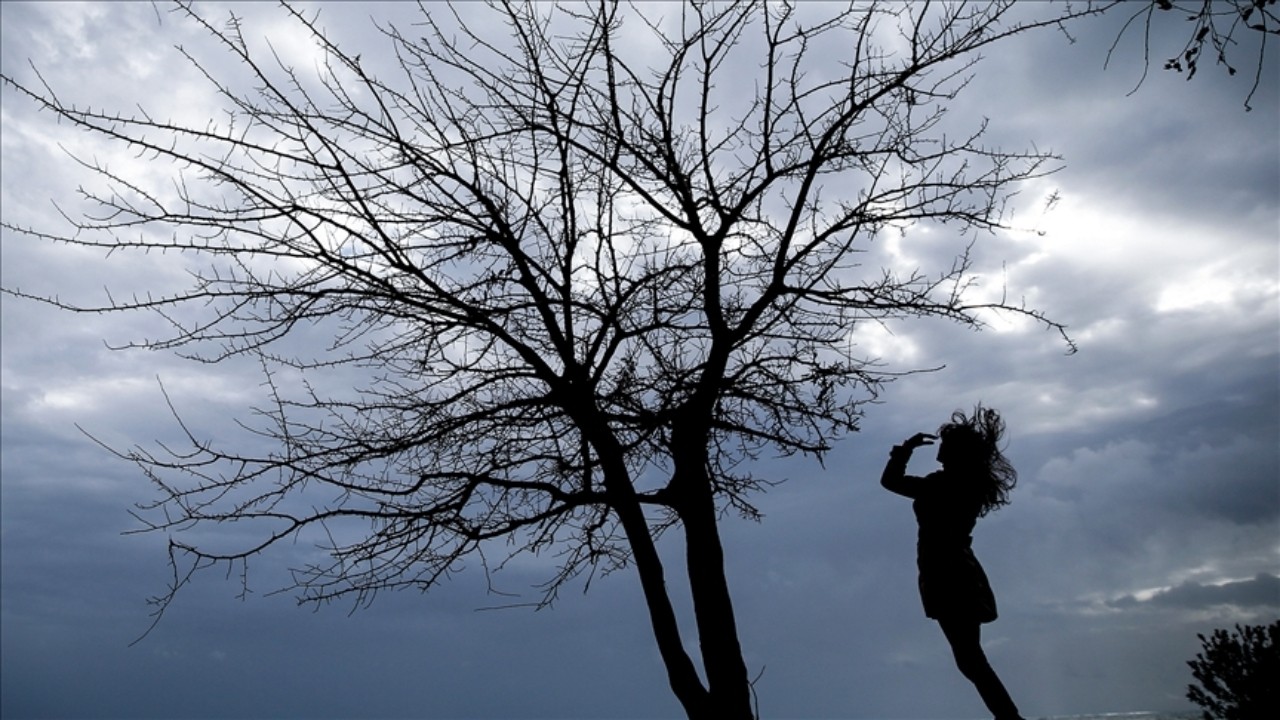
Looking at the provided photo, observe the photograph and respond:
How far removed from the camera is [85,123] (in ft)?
19.7

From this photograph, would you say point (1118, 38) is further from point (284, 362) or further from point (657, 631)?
point (284, 362)

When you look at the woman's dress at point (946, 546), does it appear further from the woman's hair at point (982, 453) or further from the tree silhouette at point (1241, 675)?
the tree silhouette at point (1241, 675)

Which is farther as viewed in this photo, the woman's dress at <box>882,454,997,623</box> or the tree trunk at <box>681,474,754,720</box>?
the tree trunk at <box>681,474,754,720</box>

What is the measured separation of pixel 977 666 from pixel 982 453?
134 centimetres

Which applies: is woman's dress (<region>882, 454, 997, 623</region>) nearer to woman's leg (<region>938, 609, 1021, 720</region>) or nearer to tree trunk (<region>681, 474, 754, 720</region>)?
woman's leg (<region>938, 609, 1021, 720</region>)

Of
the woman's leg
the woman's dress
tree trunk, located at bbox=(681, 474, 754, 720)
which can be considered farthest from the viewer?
tree trunk, located at bbox=(681, 474, 754, 720)

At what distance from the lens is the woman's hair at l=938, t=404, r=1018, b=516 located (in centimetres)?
622

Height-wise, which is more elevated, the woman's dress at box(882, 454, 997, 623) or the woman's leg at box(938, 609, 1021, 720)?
the woman's dress at box(882, 454, 997, 623)

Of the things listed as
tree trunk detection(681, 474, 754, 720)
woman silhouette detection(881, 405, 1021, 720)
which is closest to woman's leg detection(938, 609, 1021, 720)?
woman silhouette detection(881, 405, 1021, 720)

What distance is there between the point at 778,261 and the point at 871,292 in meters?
0.73

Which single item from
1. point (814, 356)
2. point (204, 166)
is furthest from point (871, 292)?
point (204, 166)

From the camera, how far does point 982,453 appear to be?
6.25m

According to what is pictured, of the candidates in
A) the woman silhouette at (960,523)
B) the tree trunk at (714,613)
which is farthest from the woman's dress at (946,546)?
the tree trunk at (714,613)

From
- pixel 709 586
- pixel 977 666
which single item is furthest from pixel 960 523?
pixel 709 586
